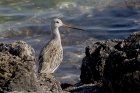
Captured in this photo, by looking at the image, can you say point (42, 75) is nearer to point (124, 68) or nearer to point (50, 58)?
point (124, 68)

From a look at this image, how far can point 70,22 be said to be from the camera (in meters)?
13.4

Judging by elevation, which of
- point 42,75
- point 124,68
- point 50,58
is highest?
point 124,68

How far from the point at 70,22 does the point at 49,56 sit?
19.5ft

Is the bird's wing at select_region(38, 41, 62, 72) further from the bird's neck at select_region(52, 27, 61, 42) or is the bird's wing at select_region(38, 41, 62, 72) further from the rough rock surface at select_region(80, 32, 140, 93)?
the rough rock surface at select_region(80, 32, 140, 93)

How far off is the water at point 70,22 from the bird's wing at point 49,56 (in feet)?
4.35

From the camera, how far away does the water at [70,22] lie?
35.9 feet

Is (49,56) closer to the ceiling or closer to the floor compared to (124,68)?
closer to the floor

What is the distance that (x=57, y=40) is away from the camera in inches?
331

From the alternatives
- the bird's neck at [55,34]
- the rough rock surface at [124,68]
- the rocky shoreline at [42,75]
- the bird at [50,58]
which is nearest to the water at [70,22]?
the bird's neck at [55,34]

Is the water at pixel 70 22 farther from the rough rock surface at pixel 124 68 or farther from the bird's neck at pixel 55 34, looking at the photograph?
the rough rock surface at pixel 124 68

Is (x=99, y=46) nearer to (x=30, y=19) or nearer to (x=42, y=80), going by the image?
(x=42, y=80)

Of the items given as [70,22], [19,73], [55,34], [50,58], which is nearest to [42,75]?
[19,73]

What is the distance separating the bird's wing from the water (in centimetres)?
133

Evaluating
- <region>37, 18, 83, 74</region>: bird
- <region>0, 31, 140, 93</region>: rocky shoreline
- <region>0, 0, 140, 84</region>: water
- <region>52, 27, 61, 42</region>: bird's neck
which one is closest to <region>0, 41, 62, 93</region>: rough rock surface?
<region>0, 31, 140, 93</region>: rocky shoreline
